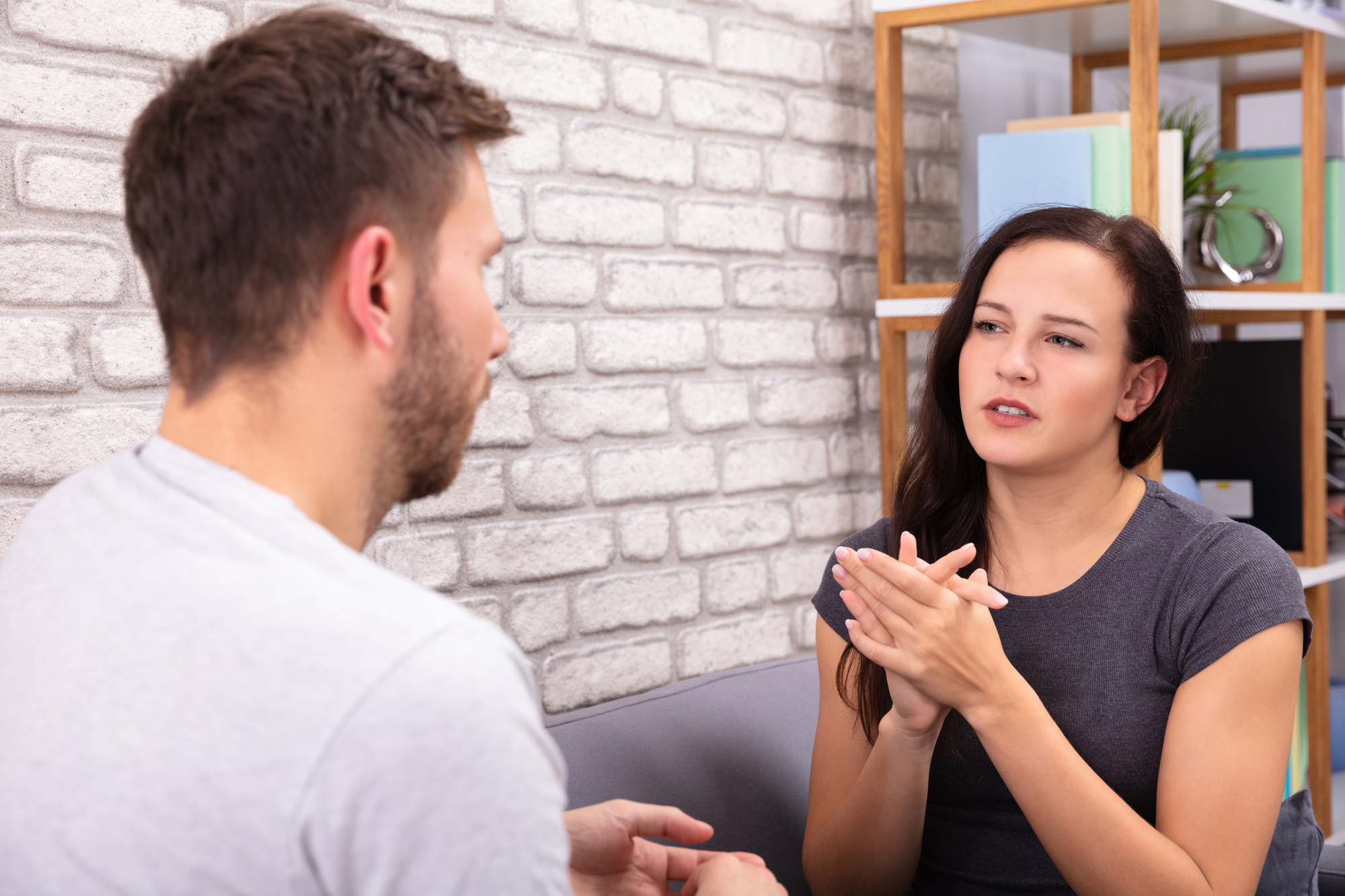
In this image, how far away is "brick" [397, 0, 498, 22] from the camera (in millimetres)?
1731

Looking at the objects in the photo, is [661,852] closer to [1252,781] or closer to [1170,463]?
[1252,781]

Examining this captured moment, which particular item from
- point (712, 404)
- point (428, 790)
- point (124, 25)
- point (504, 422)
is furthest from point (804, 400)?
point (428, 790)

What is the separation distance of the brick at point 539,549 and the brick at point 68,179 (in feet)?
2.24

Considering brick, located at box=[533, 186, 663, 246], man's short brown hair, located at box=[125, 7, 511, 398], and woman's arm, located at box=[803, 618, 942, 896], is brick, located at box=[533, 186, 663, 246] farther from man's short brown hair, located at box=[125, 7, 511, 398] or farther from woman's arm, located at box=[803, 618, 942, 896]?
man's short brown hair, located at box=[125, 7, 511, 398]

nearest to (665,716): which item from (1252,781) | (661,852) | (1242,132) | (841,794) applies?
(841,794)

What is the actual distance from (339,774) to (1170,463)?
2.54 m

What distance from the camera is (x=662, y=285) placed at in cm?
207

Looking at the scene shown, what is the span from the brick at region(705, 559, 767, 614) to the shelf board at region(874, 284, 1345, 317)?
545 millimetres

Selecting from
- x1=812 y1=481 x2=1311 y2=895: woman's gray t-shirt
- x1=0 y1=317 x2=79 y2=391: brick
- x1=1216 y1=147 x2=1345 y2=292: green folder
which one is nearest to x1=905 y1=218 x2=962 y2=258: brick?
x1=1216 y1=147 x2=1345 y2=292: green folder

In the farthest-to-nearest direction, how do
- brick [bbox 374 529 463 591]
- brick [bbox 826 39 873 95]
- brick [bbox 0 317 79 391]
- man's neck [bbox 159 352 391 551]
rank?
brick [bbox 826 39 873 95] < brick [bbox 374 529 463 591] < brick [bbox 0 317 79 391] < man's neck [bbox 159 352 391 551]

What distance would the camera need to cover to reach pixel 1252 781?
130cm

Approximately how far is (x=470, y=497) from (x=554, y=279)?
377 millimetres

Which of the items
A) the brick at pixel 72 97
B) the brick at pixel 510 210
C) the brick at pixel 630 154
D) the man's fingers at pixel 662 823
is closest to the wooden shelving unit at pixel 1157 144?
the brick at pixel 630 154

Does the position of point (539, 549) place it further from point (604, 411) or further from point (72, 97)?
point (72, 97)
